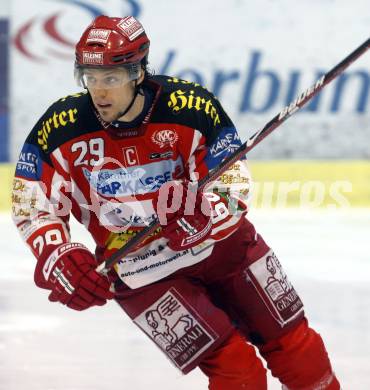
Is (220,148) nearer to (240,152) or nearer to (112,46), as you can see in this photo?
(240,152)

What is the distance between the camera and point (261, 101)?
7559 millimetres

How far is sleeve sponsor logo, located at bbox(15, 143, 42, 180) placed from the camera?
3137mm

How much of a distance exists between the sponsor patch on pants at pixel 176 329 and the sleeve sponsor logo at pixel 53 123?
52 cm

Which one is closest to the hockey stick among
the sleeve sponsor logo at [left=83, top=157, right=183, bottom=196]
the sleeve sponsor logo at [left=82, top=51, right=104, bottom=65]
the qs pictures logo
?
the sleeve sponsor logo at [left=83, top=157, right=183, bottom=196]

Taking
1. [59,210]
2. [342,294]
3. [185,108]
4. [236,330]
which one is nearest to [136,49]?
[185,108]

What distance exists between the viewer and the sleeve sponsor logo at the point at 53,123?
3125mm

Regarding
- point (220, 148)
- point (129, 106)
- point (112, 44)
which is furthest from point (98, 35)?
point (220, 148)

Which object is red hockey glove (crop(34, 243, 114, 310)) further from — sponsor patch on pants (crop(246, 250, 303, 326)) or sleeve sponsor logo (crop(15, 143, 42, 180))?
sponsor patch on pants (crop(246, 250, 303, 326))

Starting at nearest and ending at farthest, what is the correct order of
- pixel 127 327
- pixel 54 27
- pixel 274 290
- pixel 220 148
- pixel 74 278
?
pixel 74 278
pixel 220 148
pixel 274 290
pixel 127 327
pixel 54 27

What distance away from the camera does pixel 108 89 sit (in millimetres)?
2988

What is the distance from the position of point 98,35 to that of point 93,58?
2.9 inches

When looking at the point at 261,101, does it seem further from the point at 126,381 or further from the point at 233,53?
the point at 126,381

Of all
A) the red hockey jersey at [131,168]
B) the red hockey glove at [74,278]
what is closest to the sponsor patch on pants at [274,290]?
the red hockey jersey at [131,168]

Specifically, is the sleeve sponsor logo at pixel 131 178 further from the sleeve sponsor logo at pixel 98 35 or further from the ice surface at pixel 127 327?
the ice surface at pixel 127 327
